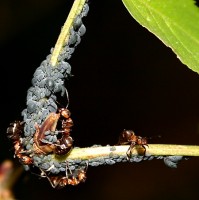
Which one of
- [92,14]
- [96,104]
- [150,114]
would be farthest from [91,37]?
[150,114]

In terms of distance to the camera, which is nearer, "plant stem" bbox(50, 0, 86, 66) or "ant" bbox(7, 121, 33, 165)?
"plant stem" bbox(50, 0, 86, 66)

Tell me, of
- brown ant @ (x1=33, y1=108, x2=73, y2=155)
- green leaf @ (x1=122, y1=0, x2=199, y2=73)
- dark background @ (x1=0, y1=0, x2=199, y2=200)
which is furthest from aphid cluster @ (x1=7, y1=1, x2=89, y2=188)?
dark background @ (x1=0, y1=0, x2=199, y2=200)

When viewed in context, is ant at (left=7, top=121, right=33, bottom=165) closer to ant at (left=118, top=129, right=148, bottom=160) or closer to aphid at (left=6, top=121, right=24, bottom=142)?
aphid at (left=6, top=121, right=24, bottom=142)

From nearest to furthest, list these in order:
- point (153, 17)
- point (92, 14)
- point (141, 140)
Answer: point (153, 17)
point (141, 140)
point (92, 14)

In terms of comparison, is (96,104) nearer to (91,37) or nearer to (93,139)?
(93,139)

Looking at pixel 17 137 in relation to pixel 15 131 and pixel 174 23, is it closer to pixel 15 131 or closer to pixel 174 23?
pixel 15 131

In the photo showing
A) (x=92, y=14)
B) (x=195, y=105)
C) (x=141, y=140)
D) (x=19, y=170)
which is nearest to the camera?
(x=141, y=140)

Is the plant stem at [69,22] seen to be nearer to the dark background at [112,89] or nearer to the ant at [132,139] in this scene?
the ant at [132,139]
